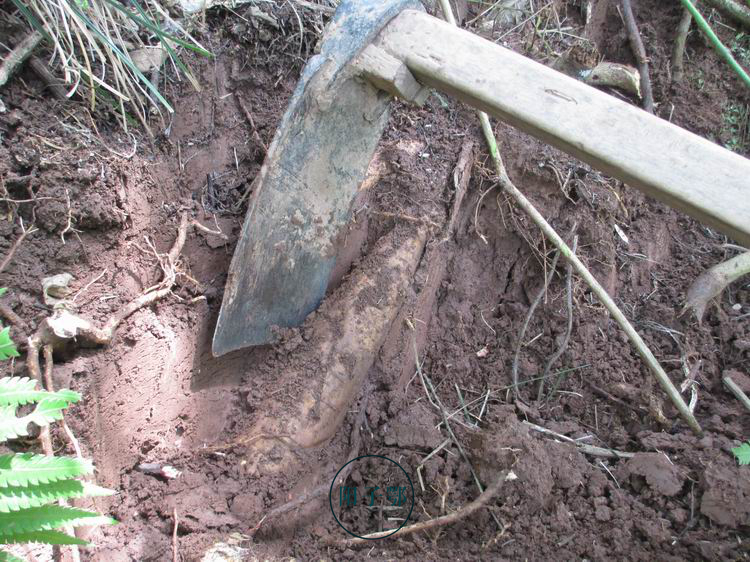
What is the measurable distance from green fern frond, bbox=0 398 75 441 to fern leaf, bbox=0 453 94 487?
0.06m

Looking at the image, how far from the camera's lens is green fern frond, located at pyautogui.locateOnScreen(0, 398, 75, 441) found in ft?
4.26

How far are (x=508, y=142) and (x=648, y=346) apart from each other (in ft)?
→ 3.46

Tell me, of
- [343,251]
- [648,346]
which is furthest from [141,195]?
[648,346]

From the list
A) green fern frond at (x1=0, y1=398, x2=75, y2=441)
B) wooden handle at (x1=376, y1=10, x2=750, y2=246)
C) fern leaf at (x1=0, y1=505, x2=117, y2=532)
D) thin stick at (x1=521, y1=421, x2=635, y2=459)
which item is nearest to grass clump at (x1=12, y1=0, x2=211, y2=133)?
wooden handle at (x1=376, y1=10, x2=750, y2=246)

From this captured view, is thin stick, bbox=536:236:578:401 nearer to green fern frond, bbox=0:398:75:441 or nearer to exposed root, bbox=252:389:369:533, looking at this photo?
exposed root, bbox=252:389:369:533

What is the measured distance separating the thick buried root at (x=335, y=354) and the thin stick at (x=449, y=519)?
355 mm

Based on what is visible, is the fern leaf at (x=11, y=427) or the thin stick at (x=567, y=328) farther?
the thin stick at (x=567, y=328)

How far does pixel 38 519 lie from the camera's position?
1.24 metres

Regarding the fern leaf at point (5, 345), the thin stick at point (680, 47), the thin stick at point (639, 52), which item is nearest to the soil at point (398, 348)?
the fern leaf at point (5, 345)

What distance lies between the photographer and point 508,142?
246 cm

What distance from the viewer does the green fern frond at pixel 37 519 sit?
1229 millimetres

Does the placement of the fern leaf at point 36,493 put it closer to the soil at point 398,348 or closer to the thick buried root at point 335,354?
the soil at point 398,348

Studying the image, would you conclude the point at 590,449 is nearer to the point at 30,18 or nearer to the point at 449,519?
the point at 449,519

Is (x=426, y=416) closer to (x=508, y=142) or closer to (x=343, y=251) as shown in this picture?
(x=343, y=251)
